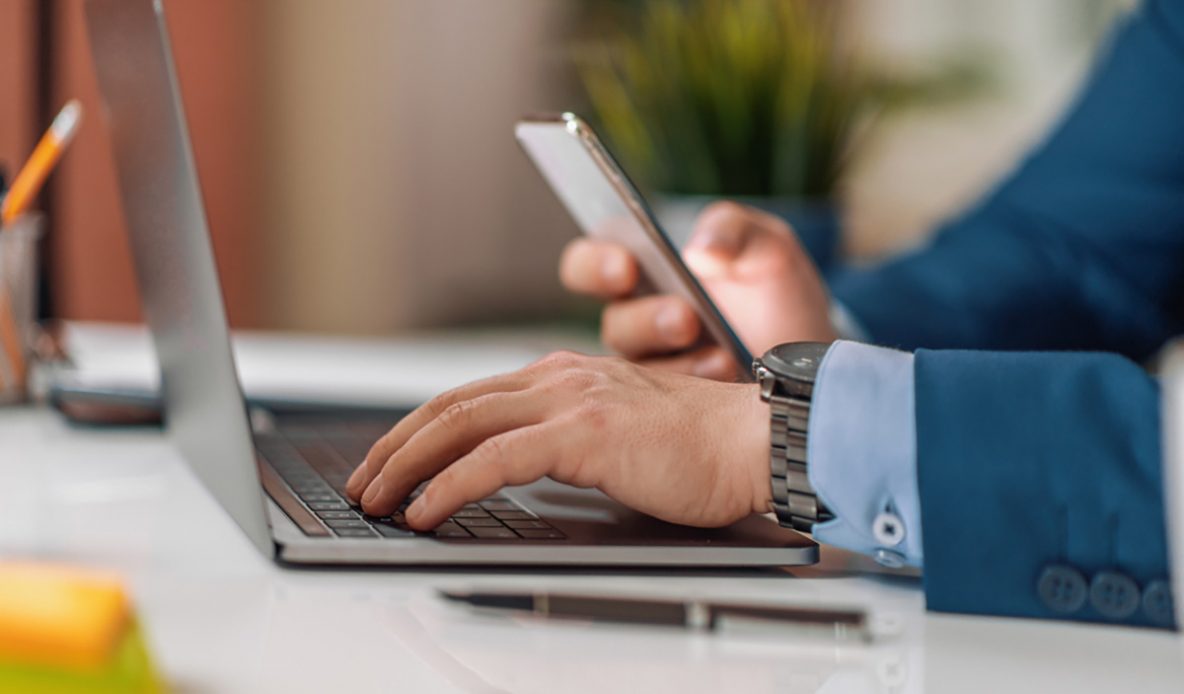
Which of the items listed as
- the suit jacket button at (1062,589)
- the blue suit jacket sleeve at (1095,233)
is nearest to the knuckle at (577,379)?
the suit jacket button at (1062,589)

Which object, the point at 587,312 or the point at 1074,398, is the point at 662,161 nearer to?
the point at 587,312

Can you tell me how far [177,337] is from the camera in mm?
760

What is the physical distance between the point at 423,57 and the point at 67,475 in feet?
5.38

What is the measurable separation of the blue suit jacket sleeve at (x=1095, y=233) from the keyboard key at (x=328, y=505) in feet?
3.01

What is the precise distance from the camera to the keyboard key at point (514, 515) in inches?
25.4

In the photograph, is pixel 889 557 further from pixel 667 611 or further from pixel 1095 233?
pixel 1095 233

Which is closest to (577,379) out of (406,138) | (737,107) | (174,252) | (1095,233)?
(174,252)

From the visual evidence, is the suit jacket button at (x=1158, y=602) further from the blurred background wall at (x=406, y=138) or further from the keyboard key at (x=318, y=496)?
the blurred background wall at (x=406, y=138)

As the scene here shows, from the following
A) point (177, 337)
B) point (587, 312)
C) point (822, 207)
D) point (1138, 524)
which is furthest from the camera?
point (587, 312)

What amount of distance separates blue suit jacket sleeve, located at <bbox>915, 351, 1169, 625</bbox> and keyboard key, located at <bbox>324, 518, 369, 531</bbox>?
0.26 meters

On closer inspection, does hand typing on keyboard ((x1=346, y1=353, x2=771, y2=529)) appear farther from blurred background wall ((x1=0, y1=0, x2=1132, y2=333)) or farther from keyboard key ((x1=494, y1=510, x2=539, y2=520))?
blurred background wall ((x1=0, y1=0, x2=1132, y2=333))

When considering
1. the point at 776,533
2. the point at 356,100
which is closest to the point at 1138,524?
the point at 776,533

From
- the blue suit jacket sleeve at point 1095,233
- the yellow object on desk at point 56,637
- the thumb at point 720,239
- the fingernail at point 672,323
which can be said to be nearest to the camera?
the yellow object on desk at point 56,637

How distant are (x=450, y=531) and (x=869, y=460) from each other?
0.64ft
